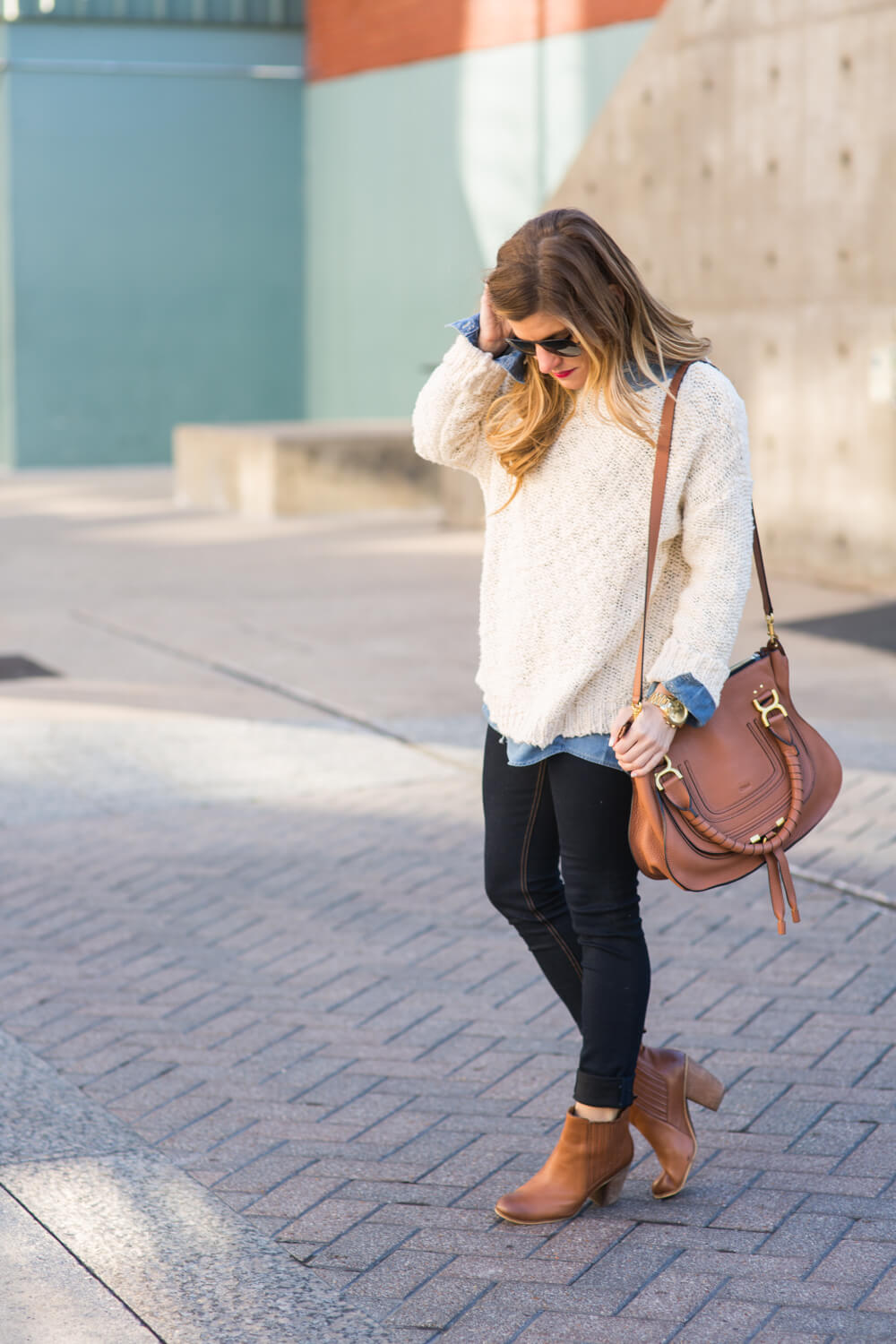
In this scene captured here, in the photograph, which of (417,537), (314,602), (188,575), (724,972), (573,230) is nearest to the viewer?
(573,230)

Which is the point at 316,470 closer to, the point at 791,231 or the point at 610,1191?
the point at 791,231

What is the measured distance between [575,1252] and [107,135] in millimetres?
20733

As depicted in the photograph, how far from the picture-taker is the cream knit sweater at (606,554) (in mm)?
2896

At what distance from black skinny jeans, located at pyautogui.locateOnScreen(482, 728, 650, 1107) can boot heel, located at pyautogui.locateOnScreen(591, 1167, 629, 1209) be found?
177mm

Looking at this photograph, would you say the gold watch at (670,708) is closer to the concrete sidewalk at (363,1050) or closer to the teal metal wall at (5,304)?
the concrete sidewalk at (363,1050)

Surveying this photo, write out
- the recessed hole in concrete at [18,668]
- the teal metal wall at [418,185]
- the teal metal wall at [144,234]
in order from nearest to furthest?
the recessed hole in concrete at [18,668] < the teal metal wall at [418,185] < the teal metal wall at [144,234]

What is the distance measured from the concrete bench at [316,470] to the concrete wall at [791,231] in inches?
148

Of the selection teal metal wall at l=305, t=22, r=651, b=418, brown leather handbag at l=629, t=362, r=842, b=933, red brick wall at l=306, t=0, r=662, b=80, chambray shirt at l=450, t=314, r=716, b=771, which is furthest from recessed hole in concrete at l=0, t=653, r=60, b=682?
red brick wall at l=306, t=0, r=662, b=80

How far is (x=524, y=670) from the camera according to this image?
3.01 meters

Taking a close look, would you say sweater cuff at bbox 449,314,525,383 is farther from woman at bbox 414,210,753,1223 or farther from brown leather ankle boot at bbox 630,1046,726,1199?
brown leather ankle boot at bbox 630,1046,726,1199

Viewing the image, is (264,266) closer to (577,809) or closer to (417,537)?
(417,537)

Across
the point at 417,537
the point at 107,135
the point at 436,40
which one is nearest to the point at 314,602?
the point at 417,537

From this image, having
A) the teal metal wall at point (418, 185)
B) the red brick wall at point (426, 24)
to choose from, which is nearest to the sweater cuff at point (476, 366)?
the red brick wall at point (426, 24)

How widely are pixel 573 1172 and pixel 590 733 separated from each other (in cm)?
81
